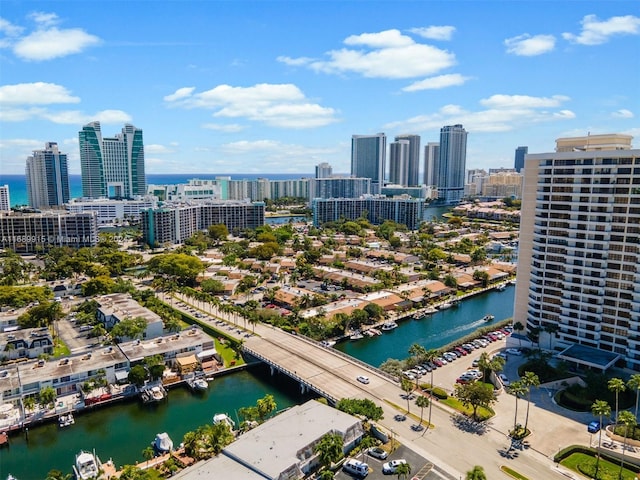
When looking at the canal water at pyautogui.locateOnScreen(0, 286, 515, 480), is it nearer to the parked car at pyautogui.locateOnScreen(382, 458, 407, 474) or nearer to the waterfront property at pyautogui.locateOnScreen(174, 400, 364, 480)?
the waterfront property at pyautogui.locateOnScreen(174, 400, 364, 480)

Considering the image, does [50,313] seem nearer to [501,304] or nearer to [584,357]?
[584,357]

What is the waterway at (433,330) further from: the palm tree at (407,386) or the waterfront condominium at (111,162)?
the waterfront condominium at (111,162)

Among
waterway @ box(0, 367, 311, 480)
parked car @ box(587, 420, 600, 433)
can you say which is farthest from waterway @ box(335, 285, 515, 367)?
parked car @ box(587, 420, 600, 433)

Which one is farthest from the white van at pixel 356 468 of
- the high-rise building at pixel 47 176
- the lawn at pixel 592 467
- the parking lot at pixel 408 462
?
the high-rise building at pixel 47 176

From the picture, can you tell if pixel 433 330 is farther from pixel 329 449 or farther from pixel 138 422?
pixel 138 422

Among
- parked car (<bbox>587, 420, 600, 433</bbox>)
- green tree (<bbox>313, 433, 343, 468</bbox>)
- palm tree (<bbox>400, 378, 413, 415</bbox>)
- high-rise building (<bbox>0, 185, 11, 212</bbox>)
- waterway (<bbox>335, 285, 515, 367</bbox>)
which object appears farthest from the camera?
high-rise building (<bbox>0, 185, 11, 212</bbox>)
